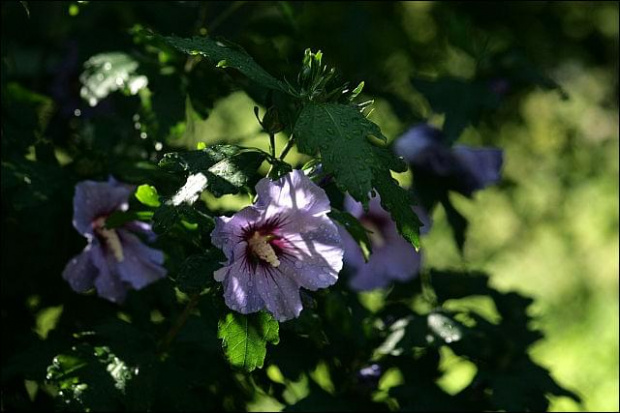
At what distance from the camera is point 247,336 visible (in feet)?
3.53

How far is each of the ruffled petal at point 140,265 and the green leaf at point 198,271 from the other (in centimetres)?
26

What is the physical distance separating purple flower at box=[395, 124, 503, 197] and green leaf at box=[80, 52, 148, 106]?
54 cm

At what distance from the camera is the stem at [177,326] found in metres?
1.19

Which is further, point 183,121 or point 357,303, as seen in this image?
point 357,303

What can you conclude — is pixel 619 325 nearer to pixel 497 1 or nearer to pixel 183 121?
pixel 497 1

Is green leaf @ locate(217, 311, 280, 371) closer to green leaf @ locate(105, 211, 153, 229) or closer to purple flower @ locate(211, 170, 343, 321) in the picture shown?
purple flower @ locate(211, 170, 343, 321)

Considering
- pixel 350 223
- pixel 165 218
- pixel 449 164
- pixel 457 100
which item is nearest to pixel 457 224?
pixel 449 164

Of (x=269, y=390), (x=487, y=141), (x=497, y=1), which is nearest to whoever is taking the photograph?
(x=269, y=390)

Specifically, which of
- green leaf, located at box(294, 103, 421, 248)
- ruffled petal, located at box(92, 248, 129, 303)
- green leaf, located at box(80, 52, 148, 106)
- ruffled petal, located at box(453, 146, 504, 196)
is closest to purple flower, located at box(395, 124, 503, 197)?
ruffled petal, located at box(453, 146, 504, 196)

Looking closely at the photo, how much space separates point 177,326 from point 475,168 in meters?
0.78

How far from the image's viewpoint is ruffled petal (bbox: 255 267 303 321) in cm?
107

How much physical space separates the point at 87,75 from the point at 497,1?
4.11 feet

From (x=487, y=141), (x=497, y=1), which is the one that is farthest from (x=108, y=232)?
(x=487, y=141)

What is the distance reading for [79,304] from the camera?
5.02ft
